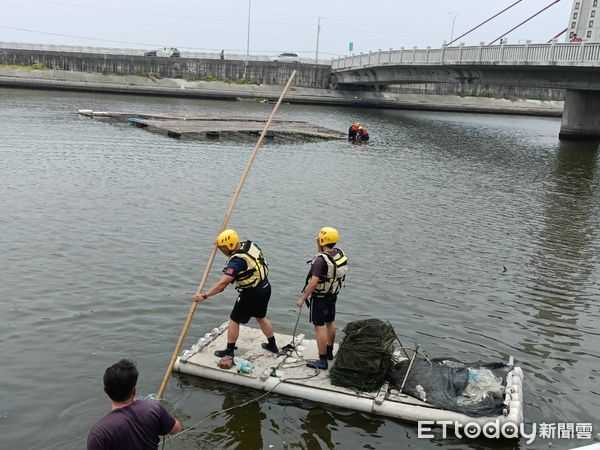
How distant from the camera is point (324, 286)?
8328 millimetres

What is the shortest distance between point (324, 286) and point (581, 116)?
43221 mm

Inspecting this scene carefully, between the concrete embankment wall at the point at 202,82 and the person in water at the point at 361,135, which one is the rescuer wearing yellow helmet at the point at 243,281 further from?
the concrete embankment wall at the point at 202,82

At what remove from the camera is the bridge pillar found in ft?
144

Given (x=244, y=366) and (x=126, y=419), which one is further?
(x=244, y=366)

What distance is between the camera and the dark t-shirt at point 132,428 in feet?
14.6

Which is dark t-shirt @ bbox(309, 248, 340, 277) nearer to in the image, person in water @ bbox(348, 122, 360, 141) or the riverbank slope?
person in water @ bbox(348, 122, 360, 141)

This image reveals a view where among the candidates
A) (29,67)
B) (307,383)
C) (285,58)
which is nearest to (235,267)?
(307,383)

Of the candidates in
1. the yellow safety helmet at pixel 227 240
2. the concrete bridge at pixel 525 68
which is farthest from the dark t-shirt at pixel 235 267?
the concrete bridge at pixel 525 68

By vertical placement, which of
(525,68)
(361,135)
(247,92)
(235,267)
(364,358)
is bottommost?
(364,358)

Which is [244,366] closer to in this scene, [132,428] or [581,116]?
[132,428]

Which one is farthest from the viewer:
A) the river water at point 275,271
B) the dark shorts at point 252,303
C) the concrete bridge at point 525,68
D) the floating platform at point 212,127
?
the concrete bridge at point 525,68

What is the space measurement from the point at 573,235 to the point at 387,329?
11791 millimetres

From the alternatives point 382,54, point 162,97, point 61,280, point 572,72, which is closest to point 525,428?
point 61,280

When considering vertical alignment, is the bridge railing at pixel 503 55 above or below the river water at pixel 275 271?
above
